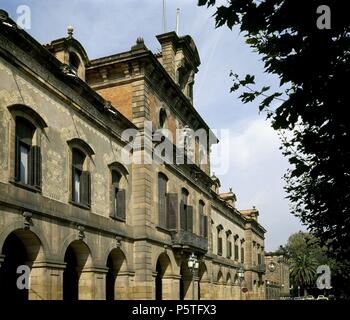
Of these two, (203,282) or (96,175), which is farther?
(203,282)

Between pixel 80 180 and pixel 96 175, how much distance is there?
1115mm

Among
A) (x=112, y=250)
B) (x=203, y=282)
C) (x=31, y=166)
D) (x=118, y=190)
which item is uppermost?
(x=31, y=166)

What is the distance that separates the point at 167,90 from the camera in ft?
91.2

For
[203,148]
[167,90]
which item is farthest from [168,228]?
[203,148]

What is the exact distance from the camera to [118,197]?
22.7 meters

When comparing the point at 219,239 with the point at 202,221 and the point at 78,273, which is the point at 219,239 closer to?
the point at 202,221

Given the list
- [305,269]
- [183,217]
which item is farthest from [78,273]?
[305,269]

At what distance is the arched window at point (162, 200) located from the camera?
25.8 metres

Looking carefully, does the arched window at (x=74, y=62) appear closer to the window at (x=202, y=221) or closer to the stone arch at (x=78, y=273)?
the stone arch at (x=78, y=273)

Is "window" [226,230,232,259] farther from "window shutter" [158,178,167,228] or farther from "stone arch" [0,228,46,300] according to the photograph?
"stone arch" [0,228,46,300]

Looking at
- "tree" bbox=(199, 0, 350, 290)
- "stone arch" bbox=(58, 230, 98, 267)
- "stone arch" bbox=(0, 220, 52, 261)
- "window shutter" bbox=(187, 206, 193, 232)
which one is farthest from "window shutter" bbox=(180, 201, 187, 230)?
"tree" bbox=(199, 0, 350, 290)

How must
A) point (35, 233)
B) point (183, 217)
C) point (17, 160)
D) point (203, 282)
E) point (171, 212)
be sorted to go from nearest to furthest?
point (17, 160) → point (35, 233) → point (171, 212) → point (183, 217) → point (203, 282)

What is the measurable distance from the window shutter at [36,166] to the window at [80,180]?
2.57 m

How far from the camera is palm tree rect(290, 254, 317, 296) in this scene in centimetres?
9069
